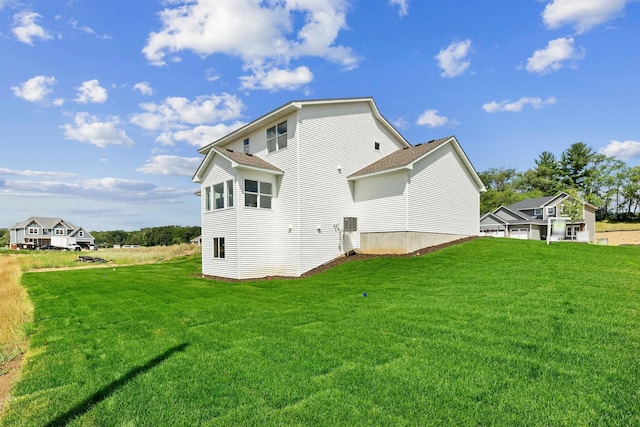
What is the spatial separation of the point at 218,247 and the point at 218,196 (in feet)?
8.49

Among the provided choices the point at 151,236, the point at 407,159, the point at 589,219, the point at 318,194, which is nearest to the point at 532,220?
the point at 589,219

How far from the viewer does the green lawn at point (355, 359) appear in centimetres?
350

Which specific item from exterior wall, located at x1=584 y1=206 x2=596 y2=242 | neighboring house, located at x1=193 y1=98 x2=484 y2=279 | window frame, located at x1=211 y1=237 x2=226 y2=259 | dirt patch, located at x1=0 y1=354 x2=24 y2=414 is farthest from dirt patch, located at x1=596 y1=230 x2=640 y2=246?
dirt patch, located at x1=0 y1=354 x2=24 y2=414

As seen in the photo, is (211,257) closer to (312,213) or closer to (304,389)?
(312,213)

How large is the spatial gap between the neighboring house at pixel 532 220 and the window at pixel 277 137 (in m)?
29.7

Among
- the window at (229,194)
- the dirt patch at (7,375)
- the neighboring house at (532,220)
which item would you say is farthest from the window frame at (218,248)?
the neighboring house at (532,220)

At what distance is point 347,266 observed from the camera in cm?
1575

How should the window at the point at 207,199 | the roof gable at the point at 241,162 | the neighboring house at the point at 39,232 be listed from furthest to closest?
the neighboring house at the point at 39,232 → the window at the point at 207,199 → the roof gable at the point at 241,162

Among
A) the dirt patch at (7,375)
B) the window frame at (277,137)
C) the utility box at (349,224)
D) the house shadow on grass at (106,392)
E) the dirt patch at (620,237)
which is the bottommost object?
the dirt patch at (620,237)

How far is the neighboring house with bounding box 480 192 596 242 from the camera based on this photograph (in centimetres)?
3875

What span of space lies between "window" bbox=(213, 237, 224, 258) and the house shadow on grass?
11.7 meters

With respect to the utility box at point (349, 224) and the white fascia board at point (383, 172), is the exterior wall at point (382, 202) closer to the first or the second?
the white fascia board at point (383, 172)

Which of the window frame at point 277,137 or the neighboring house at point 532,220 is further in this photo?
the neighboring house at point 532,220

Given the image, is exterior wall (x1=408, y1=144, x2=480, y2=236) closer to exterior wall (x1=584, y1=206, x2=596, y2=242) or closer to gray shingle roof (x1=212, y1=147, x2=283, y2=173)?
gray shingle roof (x1=212, y1=147, x2=283, y2=173)
